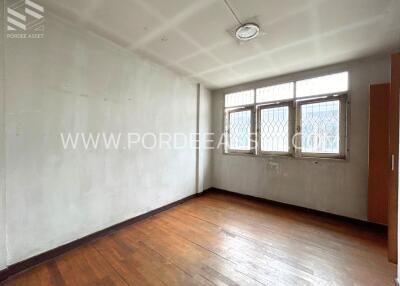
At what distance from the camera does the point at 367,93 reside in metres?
2.79

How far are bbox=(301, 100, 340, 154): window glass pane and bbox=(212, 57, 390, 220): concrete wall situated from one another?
0.66ft

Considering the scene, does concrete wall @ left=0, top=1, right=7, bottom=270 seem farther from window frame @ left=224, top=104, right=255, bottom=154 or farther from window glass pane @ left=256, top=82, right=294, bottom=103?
window glass pane @ left=256, top=82, right=294, bottom=103

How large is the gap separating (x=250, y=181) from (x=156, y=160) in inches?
85.2

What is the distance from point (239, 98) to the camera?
4.31 metres

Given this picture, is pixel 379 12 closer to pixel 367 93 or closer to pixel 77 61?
pixel 367 93

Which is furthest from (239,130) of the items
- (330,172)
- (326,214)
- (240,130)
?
(326,214)

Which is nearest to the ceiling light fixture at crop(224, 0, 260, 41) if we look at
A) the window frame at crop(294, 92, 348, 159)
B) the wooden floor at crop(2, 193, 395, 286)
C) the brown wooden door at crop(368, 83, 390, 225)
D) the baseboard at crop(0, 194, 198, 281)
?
the window frame at crop(294, 92, 348, 159)

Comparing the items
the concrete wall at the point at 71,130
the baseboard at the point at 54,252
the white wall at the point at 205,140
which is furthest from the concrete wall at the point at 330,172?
the baseboard at the point at 54,252

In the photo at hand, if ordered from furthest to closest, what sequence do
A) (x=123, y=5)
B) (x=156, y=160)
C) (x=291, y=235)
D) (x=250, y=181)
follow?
1. (x=250, y=181)
2. (x=156, y=160)
3. (x=291, y=235)
4. (x=123, y=5)

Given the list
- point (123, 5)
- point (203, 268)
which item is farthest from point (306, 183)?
point (123, 5)

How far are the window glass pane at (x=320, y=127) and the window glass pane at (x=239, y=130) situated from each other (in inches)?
44.3

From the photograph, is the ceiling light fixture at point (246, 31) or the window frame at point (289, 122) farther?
the window frame at point (289, 122)

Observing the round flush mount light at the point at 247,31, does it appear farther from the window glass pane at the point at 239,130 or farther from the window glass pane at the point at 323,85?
the window glass pane at the point at 239,130

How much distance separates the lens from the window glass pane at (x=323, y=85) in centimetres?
302
